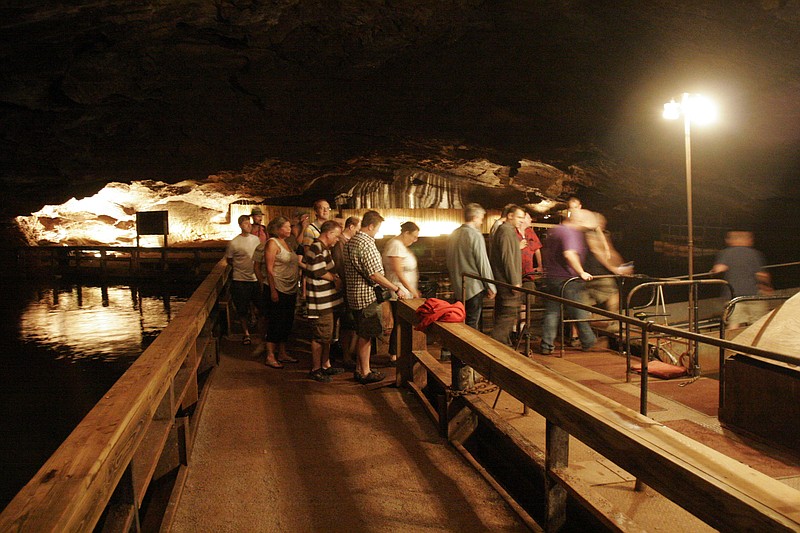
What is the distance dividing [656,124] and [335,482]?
12.8 metres

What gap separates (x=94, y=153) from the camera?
15.9 meters

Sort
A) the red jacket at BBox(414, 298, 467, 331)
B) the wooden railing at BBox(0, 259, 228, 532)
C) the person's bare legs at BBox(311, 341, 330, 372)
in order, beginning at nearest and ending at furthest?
the wooden railing at BBox(0, 259, 228, 532)
the red jacket at BBox(414, 298, 467, 331)
the person's bare legs at BBox(311, 341, 330, 372)

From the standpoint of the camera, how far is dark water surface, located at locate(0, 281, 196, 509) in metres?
5.85

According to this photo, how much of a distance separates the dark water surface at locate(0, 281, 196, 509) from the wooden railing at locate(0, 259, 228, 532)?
2326 mm

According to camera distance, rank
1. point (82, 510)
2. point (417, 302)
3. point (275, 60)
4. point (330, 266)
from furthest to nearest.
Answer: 1. point (275, 60)
2. point (330, 266)
3. point (417, 302)
4. point (82, 510)

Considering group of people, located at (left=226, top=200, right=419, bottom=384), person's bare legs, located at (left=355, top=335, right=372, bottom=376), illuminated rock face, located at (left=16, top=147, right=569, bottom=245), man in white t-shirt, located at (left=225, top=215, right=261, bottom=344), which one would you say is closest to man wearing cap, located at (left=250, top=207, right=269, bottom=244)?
man in white t-shirt, located at (left=225, top=215, right=261, bottom=344)

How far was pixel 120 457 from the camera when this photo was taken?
89.7 inches

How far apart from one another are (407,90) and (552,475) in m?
12.6

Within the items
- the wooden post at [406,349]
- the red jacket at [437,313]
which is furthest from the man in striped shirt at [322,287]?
the red jacket at [437,313]

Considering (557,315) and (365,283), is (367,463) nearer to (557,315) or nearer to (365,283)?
(365,283)

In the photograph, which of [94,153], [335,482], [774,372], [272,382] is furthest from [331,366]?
[94,153]

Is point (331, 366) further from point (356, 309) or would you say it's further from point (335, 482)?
point (335, 482)

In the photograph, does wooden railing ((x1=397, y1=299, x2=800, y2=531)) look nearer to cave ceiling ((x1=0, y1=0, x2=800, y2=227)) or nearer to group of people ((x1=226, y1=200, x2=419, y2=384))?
group of people ((x1=226, y1=200, x2=419, y2=384))

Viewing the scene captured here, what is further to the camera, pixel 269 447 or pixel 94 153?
pixel 94 153
